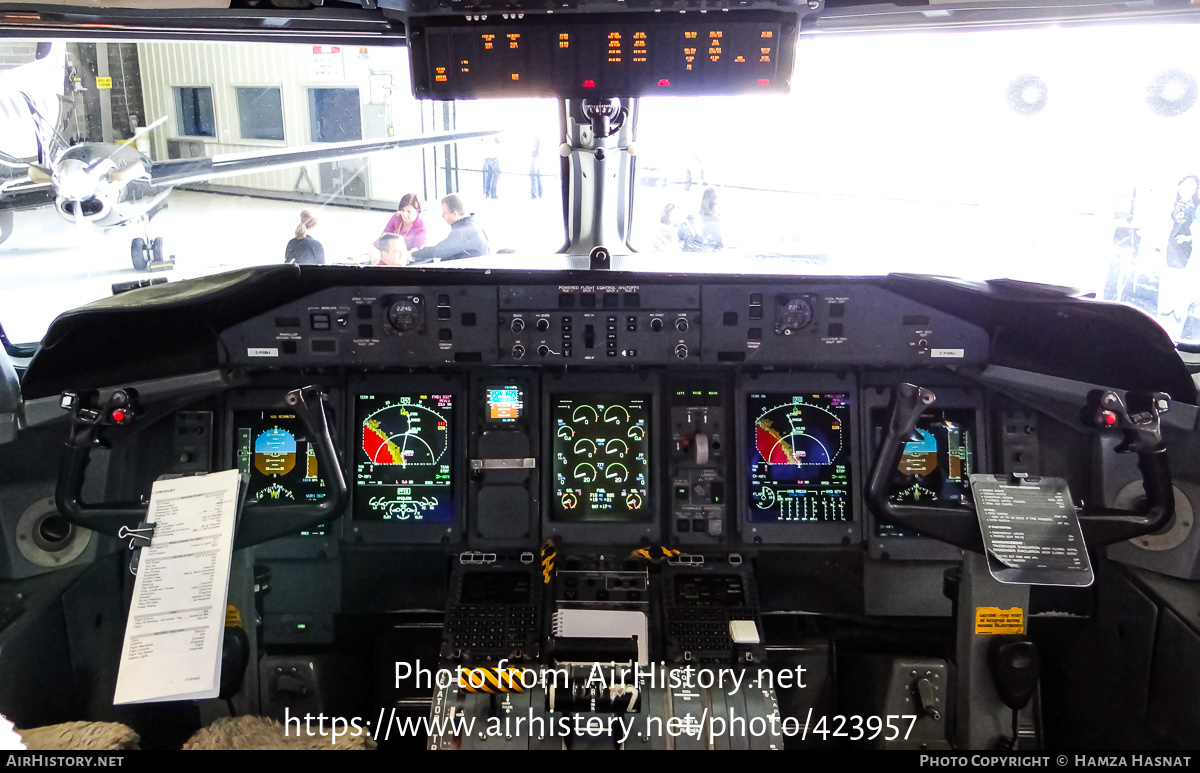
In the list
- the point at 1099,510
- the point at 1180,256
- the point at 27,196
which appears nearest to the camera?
the point at 1099,510

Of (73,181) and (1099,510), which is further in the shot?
(73,181)

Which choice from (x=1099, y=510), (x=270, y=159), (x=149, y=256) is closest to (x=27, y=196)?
(x=149, y=256)

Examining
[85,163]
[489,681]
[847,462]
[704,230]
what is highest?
[85,163]

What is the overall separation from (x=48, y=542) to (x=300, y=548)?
0.64 meters

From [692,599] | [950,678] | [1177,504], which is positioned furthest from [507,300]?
[1177,504]

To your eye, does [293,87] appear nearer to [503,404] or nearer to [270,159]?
[270,159]

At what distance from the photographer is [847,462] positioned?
2.39 meters

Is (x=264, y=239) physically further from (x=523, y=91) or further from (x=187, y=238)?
(x=523, y=91)

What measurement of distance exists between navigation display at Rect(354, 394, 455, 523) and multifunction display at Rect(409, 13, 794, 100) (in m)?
0.89

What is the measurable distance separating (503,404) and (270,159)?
5.15ft

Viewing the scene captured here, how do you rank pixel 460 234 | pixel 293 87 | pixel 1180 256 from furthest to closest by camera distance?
pixel 460 234, pixel 293 87, pixel 1180 256

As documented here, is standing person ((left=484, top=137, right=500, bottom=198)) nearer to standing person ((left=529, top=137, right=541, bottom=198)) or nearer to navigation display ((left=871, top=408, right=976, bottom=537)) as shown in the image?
standing person ((left=529, top=137, right=541, bottom=198))

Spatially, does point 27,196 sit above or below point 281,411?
above

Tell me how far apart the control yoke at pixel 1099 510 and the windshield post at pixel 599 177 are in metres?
1.24
